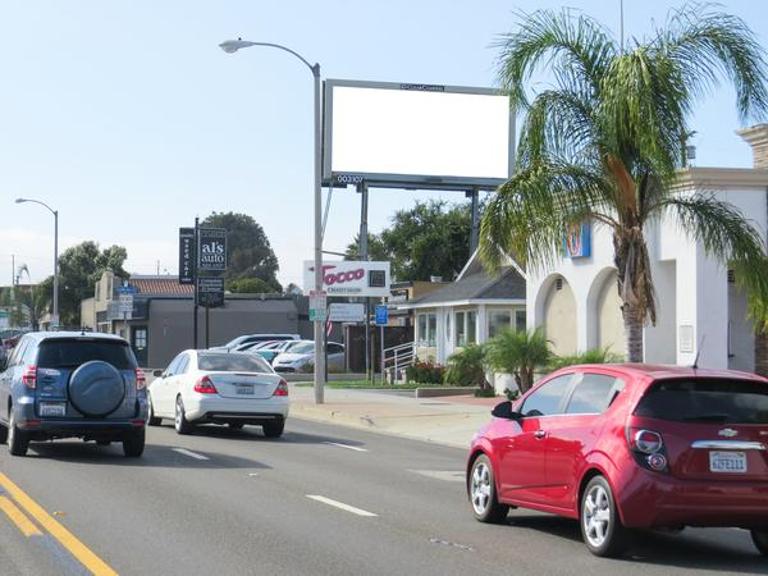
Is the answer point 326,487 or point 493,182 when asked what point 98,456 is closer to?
point 326,487

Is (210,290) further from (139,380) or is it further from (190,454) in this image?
(139,380)

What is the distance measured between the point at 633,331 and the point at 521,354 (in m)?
11.0

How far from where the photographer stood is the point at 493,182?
175 feet

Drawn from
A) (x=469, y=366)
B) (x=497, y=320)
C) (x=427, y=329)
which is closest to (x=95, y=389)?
(x=469, y=366)

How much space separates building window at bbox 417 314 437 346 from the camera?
46812mm

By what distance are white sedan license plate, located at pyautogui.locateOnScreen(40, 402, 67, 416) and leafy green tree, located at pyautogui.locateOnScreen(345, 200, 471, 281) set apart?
60.4 meters

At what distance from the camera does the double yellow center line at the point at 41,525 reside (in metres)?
9.08

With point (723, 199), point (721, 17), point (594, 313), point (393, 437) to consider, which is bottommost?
point (393, 437)

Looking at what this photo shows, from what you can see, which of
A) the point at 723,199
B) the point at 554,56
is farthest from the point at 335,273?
the point at 554,56

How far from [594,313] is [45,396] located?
59.8ft

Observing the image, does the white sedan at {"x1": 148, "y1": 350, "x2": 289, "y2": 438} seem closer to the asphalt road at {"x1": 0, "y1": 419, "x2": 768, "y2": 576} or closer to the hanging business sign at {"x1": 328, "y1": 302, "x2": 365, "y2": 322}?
the asphalt road at {"x1": 0, "y1": 419, "x2": 768, "y2": 576}

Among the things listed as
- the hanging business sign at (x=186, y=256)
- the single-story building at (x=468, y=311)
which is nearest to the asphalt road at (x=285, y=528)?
the single-story building at (x=468, y=311)

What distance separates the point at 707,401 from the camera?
31.9 ft

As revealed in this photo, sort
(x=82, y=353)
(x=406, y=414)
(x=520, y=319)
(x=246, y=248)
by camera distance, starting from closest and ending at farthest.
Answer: (x=82, y=353), (x=406, y=414), (x=520, y=319), (x=246, y=248)
